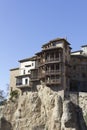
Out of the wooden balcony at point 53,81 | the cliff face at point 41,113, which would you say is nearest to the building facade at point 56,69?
the wooden balcony at point 53,81

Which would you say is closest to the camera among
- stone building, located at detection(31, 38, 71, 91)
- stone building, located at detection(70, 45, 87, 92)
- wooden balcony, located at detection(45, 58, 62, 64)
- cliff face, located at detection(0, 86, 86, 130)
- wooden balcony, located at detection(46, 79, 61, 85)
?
cliff face, located at detection(0, 86, 86, 130)

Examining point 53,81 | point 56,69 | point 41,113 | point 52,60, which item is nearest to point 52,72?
point 56,69

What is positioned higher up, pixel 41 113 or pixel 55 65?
pixel 55 65

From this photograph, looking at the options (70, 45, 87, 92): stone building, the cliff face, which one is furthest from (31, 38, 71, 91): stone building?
(70, 45, 87, 92): stone building

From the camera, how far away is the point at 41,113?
62.3m

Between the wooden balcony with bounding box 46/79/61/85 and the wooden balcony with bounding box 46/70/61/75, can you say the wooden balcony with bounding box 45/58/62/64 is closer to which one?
the wooden balcony with bounding box 46/70/61/75

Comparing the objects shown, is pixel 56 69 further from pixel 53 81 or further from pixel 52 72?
pixel 53 81

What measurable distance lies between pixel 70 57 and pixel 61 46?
435 centimetres

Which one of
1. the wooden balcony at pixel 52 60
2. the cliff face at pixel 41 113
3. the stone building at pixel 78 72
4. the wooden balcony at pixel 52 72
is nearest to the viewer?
the cliff face at pixel 41 113

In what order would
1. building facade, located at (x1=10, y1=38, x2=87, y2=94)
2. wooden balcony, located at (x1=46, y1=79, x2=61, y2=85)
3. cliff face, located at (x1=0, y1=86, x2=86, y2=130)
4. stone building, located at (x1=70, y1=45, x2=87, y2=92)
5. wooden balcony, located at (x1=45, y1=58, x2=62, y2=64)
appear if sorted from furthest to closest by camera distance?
1. stone building, located at (x1=70, y1=45, x2=87, y2=92)
2. wooden balcony, located at (x1=45, y1=58, x2=62, y2=64)
3. building facade, located at (x1=10, y1=38, x2=87, y2=94)
4. wooden balcony, located at (x1=46, y1=79, x2=61, y2=85)
5. cliff face, located at (x1=0, y1=86, x2=86, y2=130)

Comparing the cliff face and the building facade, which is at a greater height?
the building facade

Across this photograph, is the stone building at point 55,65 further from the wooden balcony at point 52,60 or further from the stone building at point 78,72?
the stone building at point 78,72

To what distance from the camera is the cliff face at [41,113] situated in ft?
185

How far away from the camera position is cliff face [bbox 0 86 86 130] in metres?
56.3
